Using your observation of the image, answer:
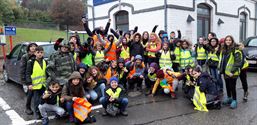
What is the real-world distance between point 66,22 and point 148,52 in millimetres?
41402

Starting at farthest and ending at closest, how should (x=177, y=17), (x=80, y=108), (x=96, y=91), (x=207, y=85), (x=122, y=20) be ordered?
(x=122, y=20) < (x=177, y=17) < (x=96, y=91) < (x=207, y=85) < (x=80, y=108)

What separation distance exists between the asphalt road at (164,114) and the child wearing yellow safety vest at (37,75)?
0.53 meters

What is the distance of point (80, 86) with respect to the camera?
187 inches

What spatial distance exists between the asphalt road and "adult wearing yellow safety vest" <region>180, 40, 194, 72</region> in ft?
3.33

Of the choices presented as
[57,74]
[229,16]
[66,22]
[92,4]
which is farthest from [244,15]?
[66,22]

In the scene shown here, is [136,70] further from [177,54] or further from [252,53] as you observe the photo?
[252,53]

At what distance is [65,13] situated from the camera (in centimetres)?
4544

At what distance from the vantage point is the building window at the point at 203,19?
1471 cm

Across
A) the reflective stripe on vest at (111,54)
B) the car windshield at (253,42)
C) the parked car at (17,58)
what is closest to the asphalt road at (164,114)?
the parked car at (17,58)

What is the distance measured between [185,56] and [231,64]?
1.64m

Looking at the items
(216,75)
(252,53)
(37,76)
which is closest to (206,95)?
(216,75)

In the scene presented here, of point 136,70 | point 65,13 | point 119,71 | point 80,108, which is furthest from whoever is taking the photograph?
point 65,13

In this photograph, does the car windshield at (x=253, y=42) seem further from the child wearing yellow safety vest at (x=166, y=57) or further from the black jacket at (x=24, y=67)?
the black jacket at (x=24, y=67)

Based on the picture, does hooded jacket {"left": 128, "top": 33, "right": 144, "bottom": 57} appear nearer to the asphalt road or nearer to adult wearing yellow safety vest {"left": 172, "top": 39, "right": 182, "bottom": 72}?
adult wearing yellow safety vest {"left": 172, "top": 39, "right": 182, "bottom": 72}
